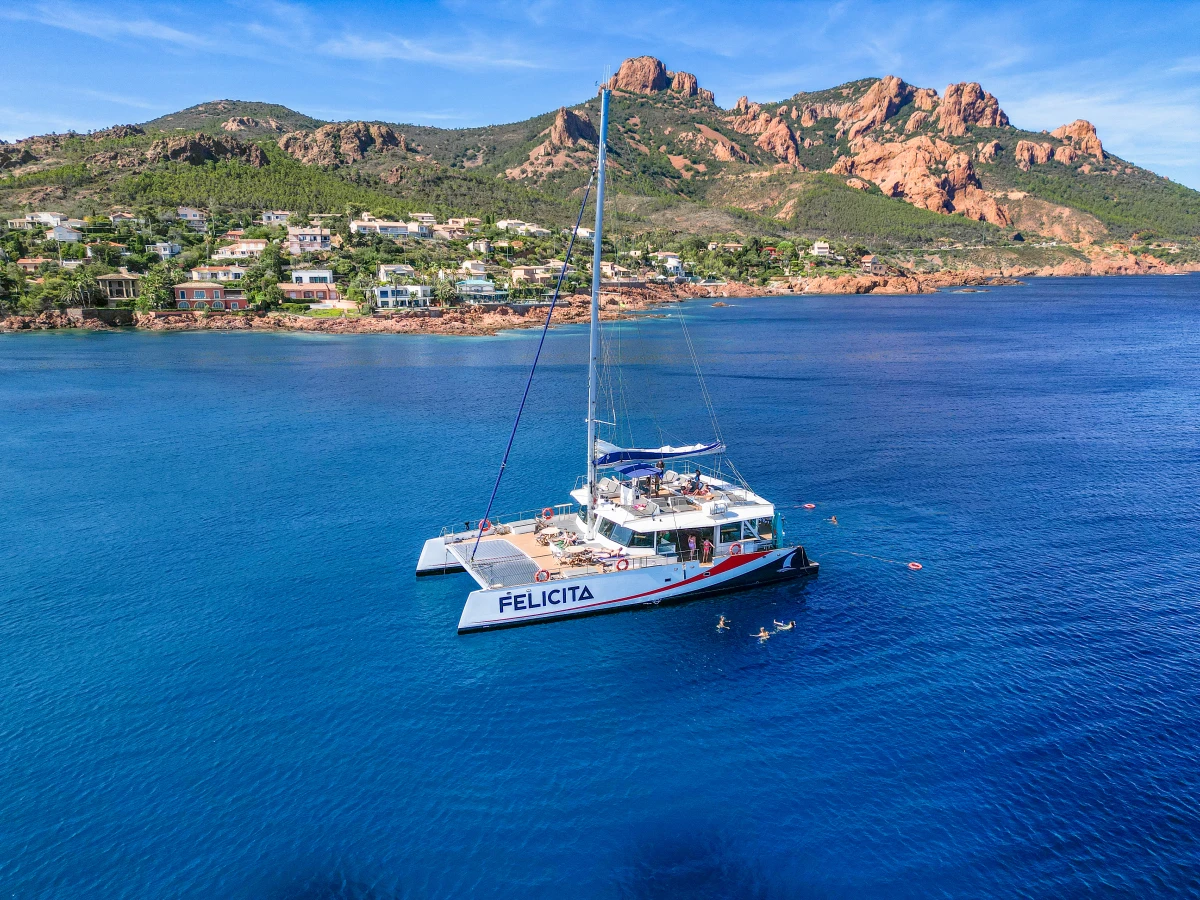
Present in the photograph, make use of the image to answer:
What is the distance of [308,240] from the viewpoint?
163000 mm

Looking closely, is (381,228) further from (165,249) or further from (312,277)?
(165,249)

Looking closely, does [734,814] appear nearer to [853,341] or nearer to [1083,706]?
[1083,706]

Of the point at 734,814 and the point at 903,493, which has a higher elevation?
the point at 903,493

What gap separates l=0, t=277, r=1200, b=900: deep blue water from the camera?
62.2ft

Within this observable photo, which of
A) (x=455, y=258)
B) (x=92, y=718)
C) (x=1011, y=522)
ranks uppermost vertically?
(x=455, y=258)

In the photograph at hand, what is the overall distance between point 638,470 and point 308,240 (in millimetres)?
150647

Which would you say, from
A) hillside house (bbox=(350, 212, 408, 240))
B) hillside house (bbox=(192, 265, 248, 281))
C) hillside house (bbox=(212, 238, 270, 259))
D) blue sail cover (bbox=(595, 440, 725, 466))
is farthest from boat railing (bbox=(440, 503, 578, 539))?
hillside house (bbox=(350, 212, 408, 240))

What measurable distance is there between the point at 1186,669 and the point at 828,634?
39.4ft

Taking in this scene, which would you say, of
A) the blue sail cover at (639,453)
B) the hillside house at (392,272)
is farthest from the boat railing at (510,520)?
the hillside house at (392,272)

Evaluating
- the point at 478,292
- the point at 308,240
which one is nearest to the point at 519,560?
the point at 478,292

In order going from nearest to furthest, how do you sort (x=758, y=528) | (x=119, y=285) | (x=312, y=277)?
1. (x=758, y=528)
2. (x=119, y=285)
3. (x=312, y=277)

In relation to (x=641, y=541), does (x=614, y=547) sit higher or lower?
lower

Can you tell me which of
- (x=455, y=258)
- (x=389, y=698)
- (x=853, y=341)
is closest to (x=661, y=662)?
(x=389, y=698)

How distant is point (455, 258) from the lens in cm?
16962
